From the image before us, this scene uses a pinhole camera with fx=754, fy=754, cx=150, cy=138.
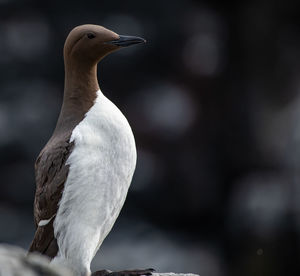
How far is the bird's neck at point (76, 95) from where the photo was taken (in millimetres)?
4543

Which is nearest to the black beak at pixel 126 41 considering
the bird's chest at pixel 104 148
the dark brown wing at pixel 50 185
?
the bird's chest at pixel 104 148

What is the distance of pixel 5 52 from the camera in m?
9.18

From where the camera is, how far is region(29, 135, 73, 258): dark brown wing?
4.40 m

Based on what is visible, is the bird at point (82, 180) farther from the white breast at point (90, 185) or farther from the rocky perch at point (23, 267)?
the rocky perch at point (23, 267)

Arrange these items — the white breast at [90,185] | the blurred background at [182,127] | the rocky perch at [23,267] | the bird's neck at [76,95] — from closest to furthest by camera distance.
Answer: the rocky perch at [23,267]
the white breast at [90,185]
the bird's neck at [76,95]
the blurred background at [182,127]

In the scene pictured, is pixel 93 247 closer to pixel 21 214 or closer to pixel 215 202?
pixel 21 214

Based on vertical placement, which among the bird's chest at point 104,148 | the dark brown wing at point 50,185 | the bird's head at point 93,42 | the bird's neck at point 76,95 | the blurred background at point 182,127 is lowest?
the blurred background at point 182,127

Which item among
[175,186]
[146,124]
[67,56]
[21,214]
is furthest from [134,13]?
[67,56]

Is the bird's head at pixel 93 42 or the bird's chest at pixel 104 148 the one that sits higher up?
the bird's head at pixel 93 42

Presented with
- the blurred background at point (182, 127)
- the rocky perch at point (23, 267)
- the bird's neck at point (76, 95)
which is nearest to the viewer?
the rocky perch at point (23, 267)

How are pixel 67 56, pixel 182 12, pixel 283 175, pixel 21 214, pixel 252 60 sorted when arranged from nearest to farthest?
pixel 67 56
pixel 21 214
pixel 283 175
pixel 182 12
pixel 252 60

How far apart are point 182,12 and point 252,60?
1.38m

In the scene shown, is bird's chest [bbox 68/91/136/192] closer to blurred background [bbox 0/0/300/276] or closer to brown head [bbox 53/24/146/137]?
brown head [bbox 53/24/146/137]

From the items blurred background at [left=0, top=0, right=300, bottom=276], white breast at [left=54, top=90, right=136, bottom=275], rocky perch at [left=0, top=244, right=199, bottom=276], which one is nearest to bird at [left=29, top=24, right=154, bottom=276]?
white breast at [left=54, top=90, right=136, bottom=275]
